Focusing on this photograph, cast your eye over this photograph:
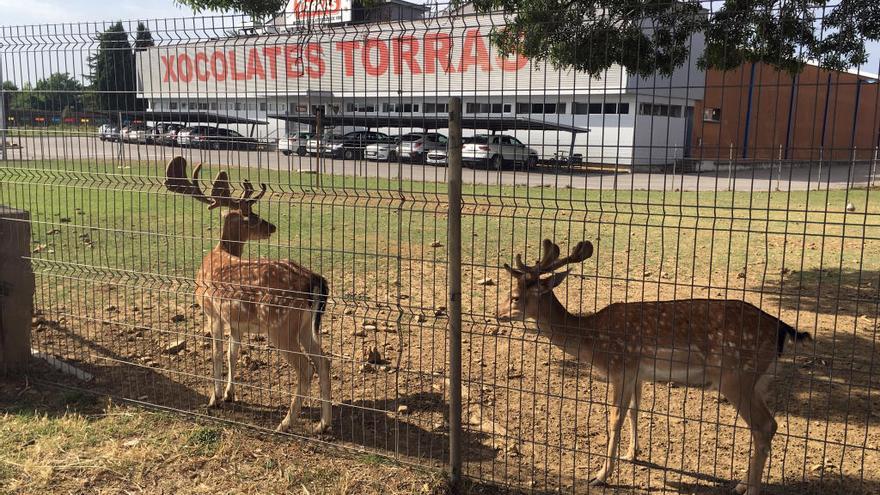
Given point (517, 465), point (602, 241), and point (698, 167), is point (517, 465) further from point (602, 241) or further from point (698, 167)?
point (602, 241)

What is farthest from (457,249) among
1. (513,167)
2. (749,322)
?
(749,322)

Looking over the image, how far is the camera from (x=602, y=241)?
1185 cm

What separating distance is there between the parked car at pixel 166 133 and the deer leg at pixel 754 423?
400 centimetres

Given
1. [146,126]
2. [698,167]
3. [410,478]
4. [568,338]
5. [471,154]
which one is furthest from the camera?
[146,126]

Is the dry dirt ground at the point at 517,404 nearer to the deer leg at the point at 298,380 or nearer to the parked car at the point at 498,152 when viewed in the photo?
the deer leg at the point at 298,380

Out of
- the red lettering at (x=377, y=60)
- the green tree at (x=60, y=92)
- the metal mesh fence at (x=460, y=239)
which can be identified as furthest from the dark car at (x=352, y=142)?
the green tree at (x=60, y=92)

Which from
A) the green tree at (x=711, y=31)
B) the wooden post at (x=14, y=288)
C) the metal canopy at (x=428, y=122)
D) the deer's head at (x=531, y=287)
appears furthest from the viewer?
the wooden post at (x=14, y=288)

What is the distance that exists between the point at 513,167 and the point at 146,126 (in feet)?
9.60

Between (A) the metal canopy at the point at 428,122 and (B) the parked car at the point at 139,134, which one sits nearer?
(A) the metal canopy at the point at 428,122

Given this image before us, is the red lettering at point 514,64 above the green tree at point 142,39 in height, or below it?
below

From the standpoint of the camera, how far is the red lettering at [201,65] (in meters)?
4.80

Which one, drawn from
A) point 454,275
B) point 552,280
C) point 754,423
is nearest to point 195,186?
point 454,275

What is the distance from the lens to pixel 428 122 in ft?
14.4

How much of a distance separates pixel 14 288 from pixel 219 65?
272 centimetres
